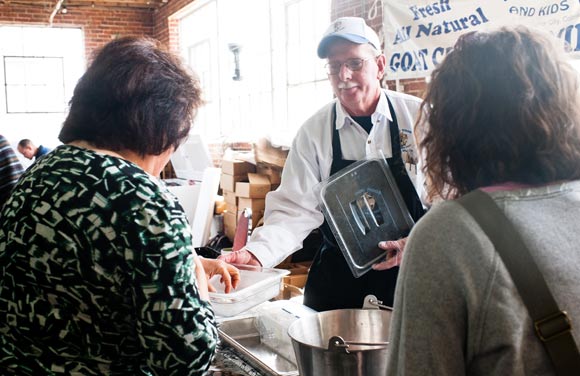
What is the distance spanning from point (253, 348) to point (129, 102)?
38.7 inches

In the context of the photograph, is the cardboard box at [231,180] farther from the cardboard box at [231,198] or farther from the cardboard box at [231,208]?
the cardboard box at [231,208]

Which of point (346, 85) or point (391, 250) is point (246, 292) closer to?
point (391, 250)

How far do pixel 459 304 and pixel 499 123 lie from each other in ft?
0.95

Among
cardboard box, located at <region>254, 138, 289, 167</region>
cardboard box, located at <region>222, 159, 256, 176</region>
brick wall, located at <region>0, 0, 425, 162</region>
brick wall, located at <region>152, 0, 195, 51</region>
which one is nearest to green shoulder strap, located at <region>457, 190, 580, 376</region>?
cardboard box, located at <region>254, 138, 289, 167</region>

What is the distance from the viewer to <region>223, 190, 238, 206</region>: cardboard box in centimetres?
570

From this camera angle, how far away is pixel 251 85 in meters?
7.51

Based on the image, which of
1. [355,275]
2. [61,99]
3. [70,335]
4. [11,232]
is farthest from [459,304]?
[61,99]

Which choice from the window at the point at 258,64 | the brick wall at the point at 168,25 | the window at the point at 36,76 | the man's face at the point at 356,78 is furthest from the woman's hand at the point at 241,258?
the window at the point at 36,76

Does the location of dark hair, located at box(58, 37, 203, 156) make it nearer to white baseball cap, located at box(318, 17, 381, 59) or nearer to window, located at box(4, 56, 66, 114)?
white baseball cap, located at box(318, 17, 381, 59)

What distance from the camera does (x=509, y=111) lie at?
0.96 m

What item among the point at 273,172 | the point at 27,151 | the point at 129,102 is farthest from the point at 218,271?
the point at 27,151

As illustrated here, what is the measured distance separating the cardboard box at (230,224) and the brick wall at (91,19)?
172 inches

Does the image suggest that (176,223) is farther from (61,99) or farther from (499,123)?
(61,99)

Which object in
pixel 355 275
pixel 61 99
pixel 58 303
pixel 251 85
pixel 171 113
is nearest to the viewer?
pixel 58 303
